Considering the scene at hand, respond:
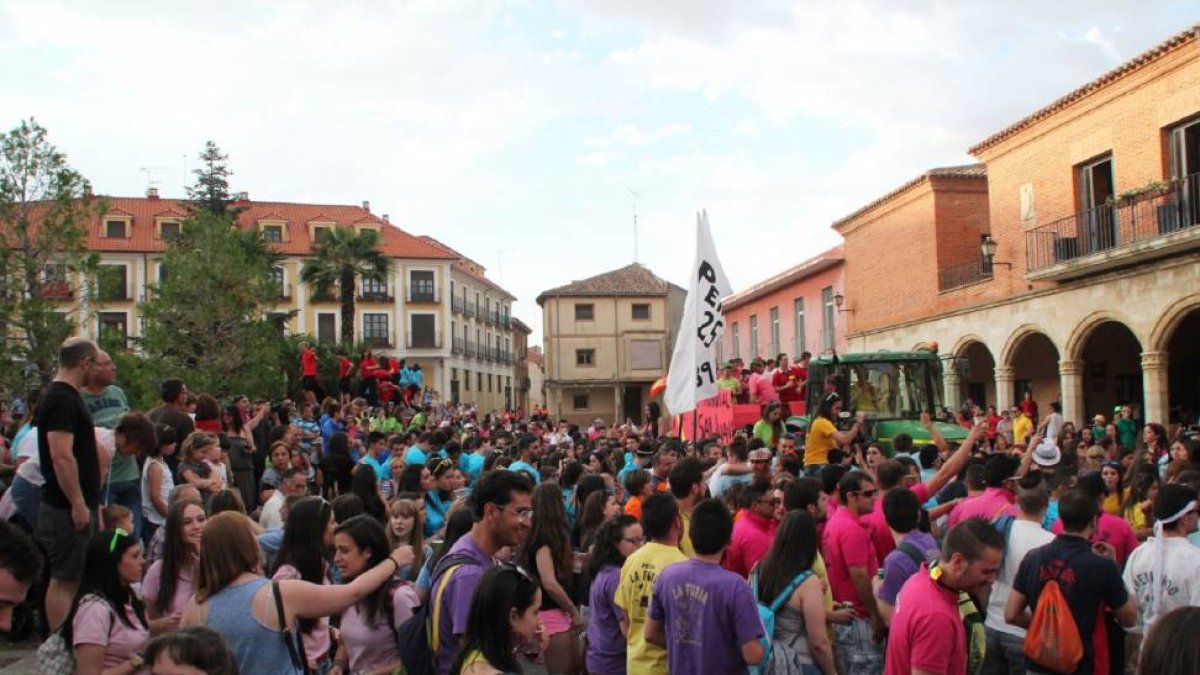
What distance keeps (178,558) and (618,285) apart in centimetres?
6702

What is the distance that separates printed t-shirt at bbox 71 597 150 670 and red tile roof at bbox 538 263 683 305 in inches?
2608

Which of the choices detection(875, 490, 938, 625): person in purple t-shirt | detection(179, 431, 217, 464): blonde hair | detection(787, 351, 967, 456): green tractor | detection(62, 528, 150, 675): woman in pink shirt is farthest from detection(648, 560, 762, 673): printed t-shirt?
detection(787, 351, 967, 456): green tractor

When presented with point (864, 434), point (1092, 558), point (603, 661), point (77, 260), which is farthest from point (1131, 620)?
point (77, 260)

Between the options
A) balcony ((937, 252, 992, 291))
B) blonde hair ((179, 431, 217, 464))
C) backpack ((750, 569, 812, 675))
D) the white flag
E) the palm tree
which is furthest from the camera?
the palm tree

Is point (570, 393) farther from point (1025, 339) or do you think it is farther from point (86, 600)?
point (86, 600)

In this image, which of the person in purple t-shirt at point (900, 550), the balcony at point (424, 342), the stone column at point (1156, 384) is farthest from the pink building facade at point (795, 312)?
the person in purple t-shirt at point (900, 550)

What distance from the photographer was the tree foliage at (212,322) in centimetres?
2588

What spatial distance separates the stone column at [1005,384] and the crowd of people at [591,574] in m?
18.5

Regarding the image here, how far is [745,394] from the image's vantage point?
18.5 metres

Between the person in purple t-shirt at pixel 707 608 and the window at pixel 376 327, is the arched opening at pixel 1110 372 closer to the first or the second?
the person in purple t-shirt at pixel 707 608

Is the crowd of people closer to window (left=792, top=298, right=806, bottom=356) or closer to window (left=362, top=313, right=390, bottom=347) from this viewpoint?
window (left=792, top=298, right=806, bottom=356)

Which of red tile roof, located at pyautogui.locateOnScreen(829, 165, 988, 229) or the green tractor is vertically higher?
red tile roof, located at pyautogui.locateOnScreen(829, 165, 988, 229)

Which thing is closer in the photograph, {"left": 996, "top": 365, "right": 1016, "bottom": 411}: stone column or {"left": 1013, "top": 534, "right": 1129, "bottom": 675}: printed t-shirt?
{"left": 1013, "top": 534, "right": 1129, "bottom": 675}: printed t-shirt

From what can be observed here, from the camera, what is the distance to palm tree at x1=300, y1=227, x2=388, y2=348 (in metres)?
51.2
